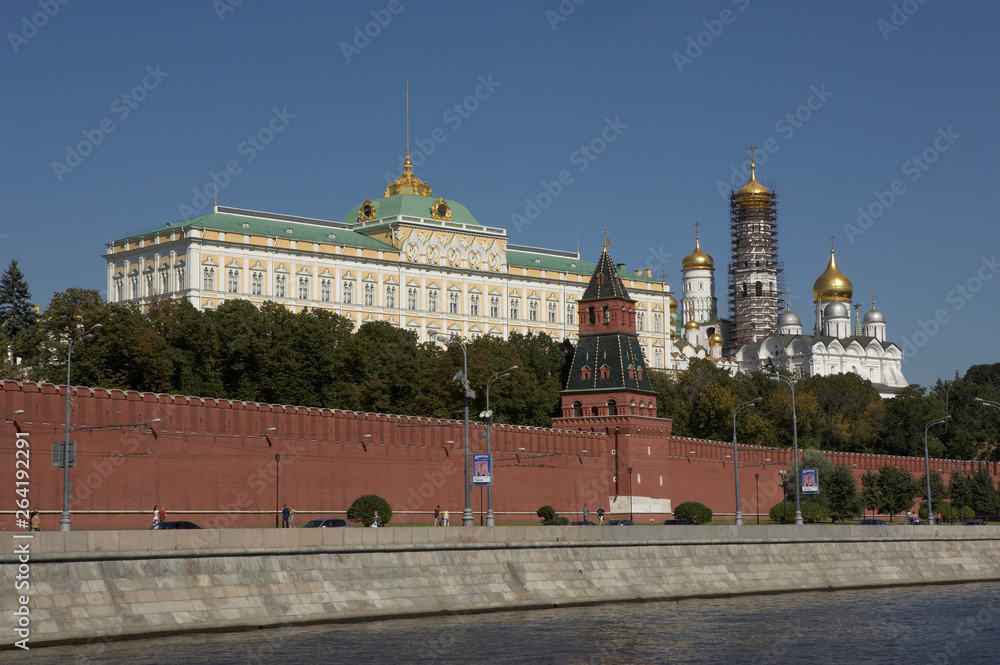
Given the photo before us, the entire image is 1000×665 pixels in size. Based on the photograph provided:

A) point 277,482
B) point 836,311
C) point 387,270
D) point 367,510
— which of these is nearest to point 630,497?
point 367,510

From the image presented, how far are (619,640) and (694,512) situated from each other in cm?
3975

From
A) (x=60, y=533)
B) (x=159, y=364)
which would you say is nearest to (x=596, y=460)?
(x=159, y=364)

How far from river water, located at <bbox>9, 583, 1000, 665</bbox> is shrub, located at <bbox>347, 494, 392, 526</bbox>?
17.0 metres

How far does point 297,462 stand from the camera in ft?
195

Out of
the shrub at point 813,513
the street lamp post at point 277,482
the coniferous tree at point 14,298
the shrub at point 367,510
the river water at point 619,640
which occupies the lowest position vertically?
the river water at point 619,640

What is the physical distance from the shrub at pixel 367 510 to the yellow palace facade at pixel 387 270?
4731 centimetres

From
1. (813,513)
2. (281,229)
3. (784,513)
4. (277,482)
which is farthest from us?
(281,229)

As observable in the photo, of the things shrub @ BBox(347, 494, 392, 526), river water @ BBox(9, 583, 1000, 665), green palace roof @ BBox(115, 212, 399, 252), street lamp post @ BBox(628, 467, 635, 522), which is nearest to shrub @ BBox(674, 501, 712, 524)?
street lamp post @ BBox(628, 467, 635, 522)

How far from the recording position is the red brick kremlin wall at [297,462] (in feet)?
168

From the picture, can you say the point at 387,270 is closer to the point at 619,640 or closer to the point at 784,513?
the point at 784,513

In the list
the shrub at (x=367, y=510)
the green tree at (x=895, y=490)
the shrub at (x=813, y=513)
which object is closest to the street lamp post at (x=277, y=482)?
the shrub at (x=367, y=510)

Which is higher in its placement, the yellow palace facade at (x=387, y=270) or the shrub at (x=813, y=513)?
the yellow palace facade at (x=387, y=270)

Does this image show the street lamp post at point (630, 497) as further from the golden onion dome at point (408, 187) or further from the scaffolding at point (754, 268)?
the scaffolding at point (754, 268)

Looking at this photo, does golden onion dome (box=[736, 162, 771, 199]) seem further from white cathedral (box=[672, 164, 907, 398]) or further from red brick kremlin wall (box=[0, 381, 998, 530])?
red brick kremlin wall (box=[0, 381, 998, 530])
